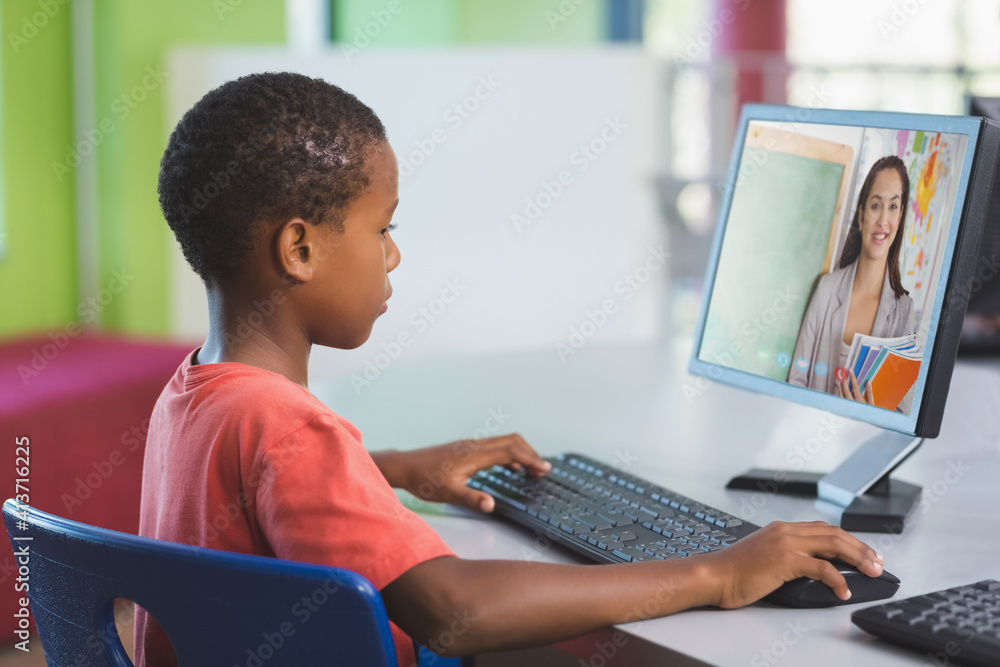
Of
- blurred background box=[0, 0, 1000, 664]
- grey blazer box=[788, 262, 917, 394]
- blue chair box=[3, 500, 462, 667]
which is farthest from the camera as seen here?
blurred background box=[0, 0, 1000, 664]

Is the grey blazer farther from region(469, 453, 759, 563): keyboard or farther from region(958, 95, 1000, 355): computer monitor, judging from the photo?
region(958, 95, 1000, 355): computer monitor

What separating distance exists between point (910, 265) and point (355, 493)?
56 centimetres

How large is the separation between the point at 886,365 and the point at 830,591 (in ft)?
0.89

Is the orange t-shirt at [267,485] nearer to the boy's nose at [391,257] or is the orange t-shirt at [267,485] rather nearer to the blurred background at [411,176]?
the boy's nose at [391,257]

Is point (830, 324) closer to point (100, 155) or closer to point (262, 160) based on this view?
point (262, 160)

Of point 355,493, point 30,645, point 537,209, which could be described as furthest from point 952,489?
point 537,209

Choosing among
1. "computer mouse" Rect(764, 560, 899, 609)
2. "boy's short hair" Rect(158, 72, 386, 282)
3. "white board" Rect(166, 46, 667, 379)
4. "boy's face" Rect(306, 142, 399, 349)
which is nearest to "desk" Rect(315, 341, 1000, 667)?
"computer mouse" Rect(764, 560, 899, 609)

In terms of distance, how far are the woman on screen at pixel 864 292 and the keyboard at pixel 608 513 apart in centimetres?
20

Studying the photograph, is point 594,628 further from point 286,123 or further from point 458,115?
point 458,115

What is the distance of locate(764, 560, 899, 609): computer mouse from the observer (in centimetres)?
76

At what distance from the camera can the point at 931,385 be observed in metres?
0.91

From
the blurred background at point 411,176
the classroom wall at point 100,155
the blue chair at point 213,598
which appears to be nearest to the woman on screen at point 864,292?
the blue chair at point 213,598

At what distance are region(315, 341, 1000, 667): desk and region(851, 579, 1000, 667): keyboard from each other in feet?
0.04

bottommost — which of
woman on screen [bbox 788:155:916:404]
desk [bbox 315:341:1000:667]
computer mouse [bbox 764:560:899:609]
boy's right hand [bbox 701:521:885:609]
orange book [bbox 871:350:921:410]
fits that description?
desk [bbox 315:341:1000:667]
